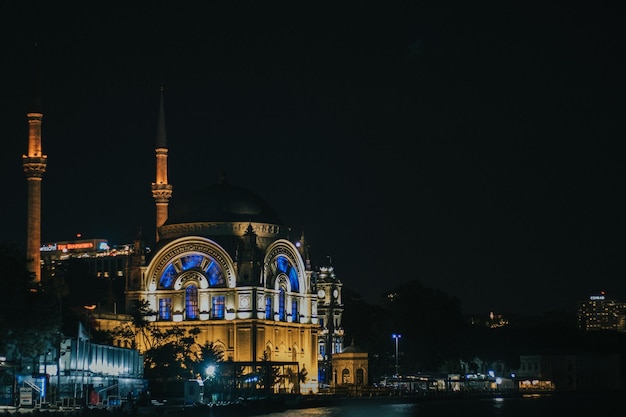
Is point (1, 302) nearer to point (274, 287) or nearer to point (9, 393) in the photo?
point (9, 393)

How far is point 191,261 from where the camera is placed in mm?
106562

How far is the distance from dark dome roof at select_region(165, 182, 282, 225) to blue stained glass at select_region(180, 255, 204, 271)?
10.3 ft

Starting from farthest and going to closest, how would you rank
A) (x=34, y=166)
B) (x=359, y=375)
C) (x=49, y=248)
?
(x=49, y=248) → (x=359, y=375) → (x=34, y=166)

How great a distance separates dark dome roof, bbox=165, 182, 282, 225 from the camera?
356 feet

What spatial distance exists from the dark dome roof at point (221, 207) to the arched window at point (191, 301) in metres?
5.60

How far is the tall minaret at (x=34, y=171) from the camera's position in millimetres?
98625

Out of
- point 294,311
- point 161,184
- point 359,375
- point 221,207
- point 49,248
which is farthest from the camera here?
point 49,248

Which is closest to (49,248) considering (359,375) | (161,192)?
(161,192)

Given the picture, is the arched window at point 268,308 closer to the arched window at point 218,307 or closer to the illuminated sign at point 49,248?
the arched window at point 218,307

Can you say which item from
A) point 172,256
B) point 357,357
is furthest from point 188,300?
point 357,357

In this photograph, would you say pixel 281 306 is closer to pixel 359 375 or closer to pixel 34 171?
pixel 359 375

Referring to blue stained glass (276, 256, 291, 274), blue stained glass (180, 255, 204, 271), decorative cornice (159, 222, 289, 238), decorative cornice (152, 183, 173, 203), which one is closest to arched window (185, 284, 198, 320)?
blue stained glass (180, 255, 204, 271)

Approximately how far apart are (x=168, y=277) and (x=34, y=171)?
1426cm

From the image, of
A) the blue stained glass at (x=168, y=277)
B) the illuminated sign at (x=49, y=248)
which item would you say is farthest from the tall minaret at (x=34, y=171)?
the illuminated sign at (x=49, y=248)
